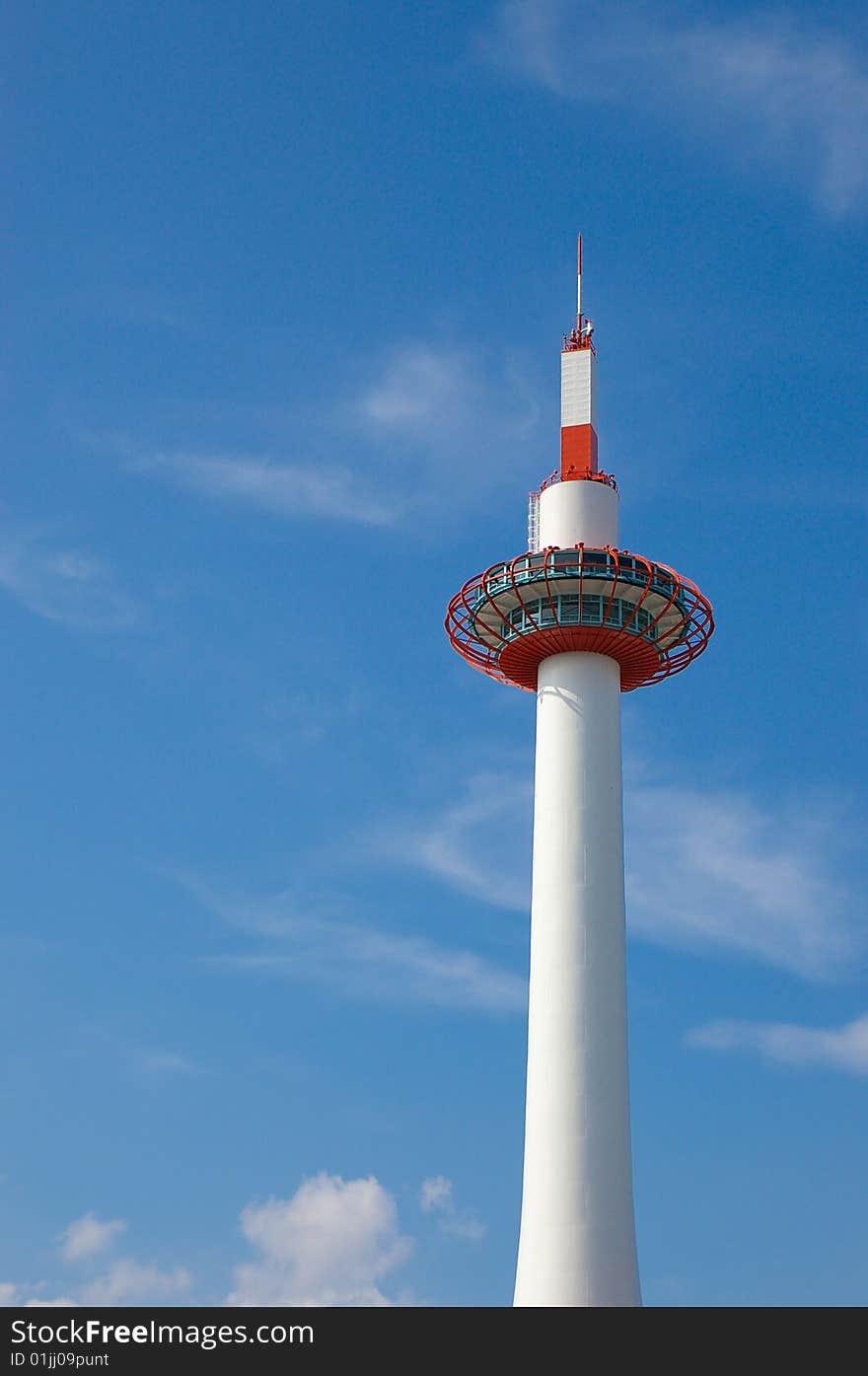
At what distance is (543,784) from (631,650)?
25.4 feet

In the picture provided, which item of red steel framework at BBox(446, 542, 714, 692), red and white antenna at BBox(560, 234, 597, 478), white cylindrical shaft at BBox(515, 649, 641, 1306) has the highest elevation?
red and white antenna at BBox(560, 234, 597, 478)

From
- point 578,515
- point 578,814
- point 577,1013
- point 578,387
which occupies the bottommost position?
point 577,1013

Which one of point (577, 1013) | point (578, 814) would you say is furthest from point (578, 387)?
point (577, 1013)

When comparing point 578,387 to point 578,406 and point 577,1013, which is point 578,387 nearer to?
point 578,406

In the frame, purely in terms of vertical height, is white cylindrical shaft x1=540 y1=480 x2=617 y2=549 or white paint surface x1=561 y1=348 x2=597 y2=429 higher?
white paint surface x1=561 y1=348 x2=597 y2=429

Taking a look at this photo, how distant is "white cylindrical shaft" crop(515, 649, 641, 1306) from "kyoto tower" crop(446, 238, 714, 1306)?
0.06 m

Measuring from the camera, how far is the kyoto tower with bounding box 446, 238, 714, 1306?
67625 mm

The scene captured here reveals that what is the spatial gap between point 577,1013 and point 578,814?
349 inches

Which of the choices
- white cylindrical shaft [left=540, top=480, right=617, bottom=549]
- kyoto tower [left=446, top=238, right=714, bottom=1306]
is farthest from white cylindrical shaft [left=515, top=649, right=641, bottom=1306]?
white cylindrical shaft [left=540, top=480, right=617, bottom=549]

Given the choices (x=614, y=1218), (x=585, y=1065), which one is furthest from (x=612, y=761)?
(x=614, y=1218)

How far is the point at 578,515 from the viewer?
79500mm

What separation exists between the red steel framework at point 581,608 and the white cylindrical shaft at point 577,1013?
107 centimetres

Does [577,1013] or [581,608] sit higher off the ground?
[581,608]

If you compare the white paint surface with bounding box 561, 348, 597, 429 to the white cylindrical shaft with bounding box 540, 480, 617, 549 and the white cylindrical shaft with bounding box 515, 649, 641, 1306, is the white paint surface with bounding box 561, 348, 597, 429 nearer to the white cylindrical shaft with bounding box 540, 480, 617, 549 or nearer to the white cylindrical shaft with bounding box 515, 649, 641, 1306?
the white cylindrical shaft with bounding box 540, 480, 617, 549
